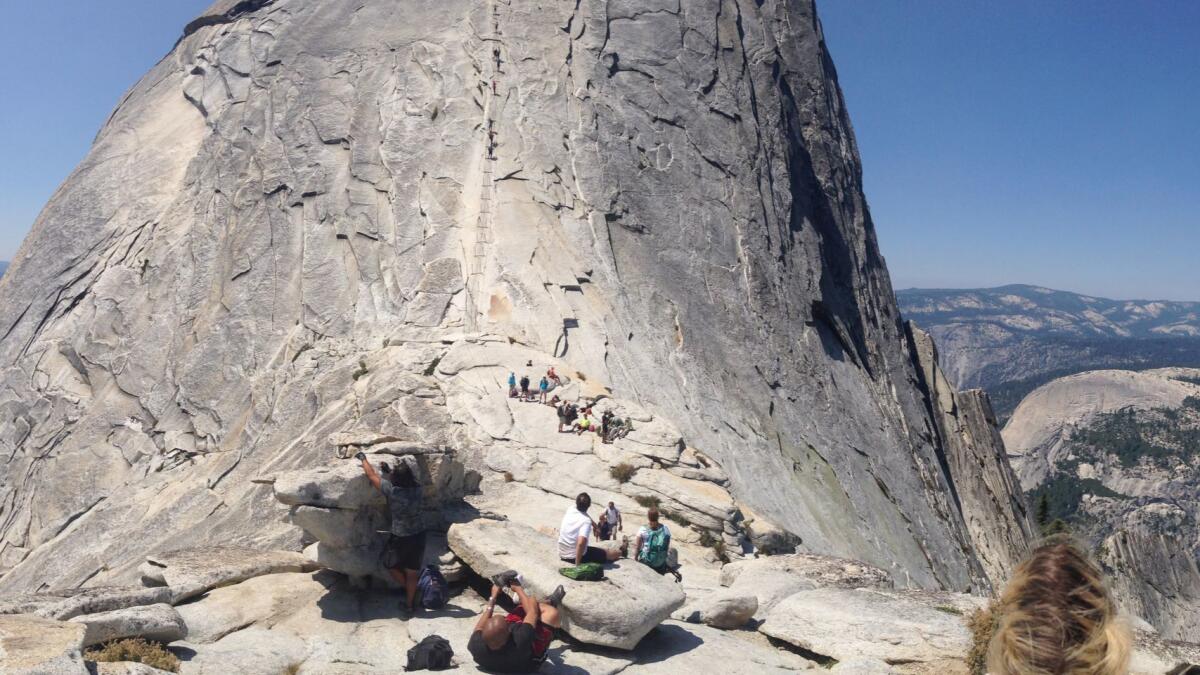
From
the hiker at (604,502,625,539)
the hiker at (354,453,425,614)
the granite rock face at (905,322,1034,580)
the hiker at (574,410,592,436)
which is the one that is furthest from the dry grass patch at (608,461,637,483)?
the granite rock face at (905,322,1034,580)

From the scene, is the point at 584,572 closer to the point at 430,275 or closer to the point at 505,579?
the point at 505,579

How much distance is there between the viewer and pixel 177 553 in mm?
13164

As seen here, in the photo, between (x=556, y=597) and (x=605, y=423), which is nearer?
(x=556, y=597)

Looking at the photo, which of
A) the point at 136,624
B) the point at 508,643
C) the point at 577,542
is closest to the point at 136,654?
the point at 136,624

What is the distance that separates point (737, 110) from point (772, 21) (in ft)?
26.6

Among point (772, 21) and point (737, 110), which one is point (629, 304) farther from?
point (772, 21)

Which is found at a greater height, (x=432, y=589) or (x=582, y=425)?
(x=582, y=425)

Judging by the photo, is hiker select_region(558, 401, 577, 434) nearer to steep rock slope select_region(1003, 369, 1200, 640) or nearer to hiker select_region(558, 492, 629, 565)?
hiker select_region(558, 492, 629, 565)

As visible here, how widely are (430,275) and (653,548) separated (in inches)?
714

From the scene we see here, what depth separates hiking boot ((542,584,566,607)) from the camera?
428 inches

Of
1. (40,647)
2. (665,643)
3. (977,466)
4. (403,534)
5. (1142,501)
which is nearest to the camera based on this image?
(40,647)

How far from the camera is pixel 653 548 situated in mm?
14133

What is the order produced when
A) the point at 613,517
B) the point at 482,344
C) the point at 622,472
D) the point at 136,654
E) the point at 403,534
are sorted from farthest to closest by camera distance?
the point at 482,344
the point at 622,472
the point at 613,517
the point at 403,534
the point at 136,654

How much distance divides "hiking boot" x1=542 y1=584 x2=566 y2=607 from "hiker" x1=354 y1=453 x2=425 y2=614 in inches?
85.3
